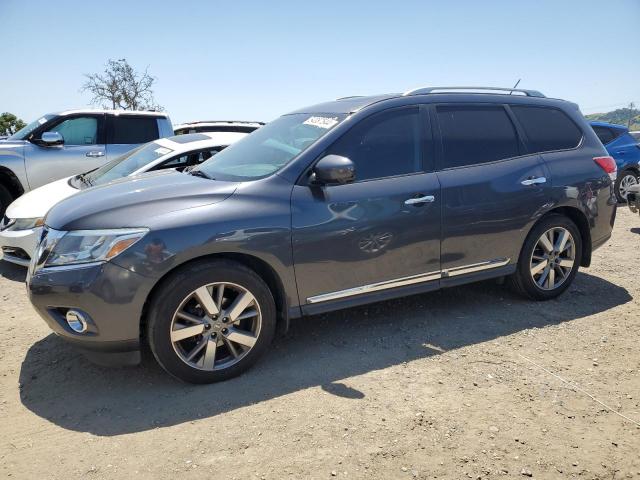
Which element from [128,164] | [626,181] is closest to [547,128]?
[128,164]

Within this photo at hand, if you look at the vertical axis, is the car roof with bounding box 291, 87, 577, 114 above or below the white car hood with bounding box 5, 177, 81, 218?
above

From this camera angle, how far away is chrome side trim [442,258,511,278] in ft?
13.3

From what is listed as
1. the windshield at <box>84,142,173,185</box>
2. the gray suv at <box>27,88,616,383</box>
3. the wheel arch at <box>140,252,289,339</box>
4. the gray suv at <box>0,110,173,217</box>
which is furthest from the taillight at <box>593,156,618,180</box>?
the gray suv at <box>0,110,173,217</box>

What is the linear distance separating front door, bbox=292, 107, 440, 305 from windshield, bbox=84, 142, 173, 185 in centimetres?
308

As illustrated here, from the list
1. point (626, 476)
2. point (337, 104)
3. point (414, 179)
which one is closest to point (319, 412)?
point (626, 476)

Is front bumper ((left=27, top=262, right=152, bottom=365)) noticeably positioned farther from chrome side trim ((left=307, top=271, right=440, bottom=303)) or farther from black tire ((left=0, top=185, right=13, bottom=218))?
black tire ((left=0, top=185, right=13, bottom=218))

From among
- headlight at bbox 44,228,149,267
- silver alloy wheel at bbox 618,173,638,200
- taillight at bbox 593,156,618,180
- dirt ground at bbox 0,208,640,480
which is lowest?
dirt ground at bbox 0,208,640,480

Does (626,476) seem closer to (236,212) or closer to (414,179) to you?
(414,179)

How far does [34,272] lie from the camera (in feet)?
10.3

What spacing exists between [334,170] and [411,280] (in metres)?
1.10

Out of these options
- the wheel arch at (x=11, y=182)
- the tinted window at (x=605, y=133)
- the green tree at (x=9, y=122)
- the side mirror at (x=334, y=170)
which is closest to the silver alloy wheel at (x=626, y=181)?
the tinted window at (x=605, y=133)

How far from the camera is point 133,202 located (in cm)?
322

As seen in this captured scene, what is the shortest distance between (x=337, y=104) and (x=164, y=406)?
259cm

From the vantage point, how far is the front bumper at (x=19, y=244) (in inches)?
204
